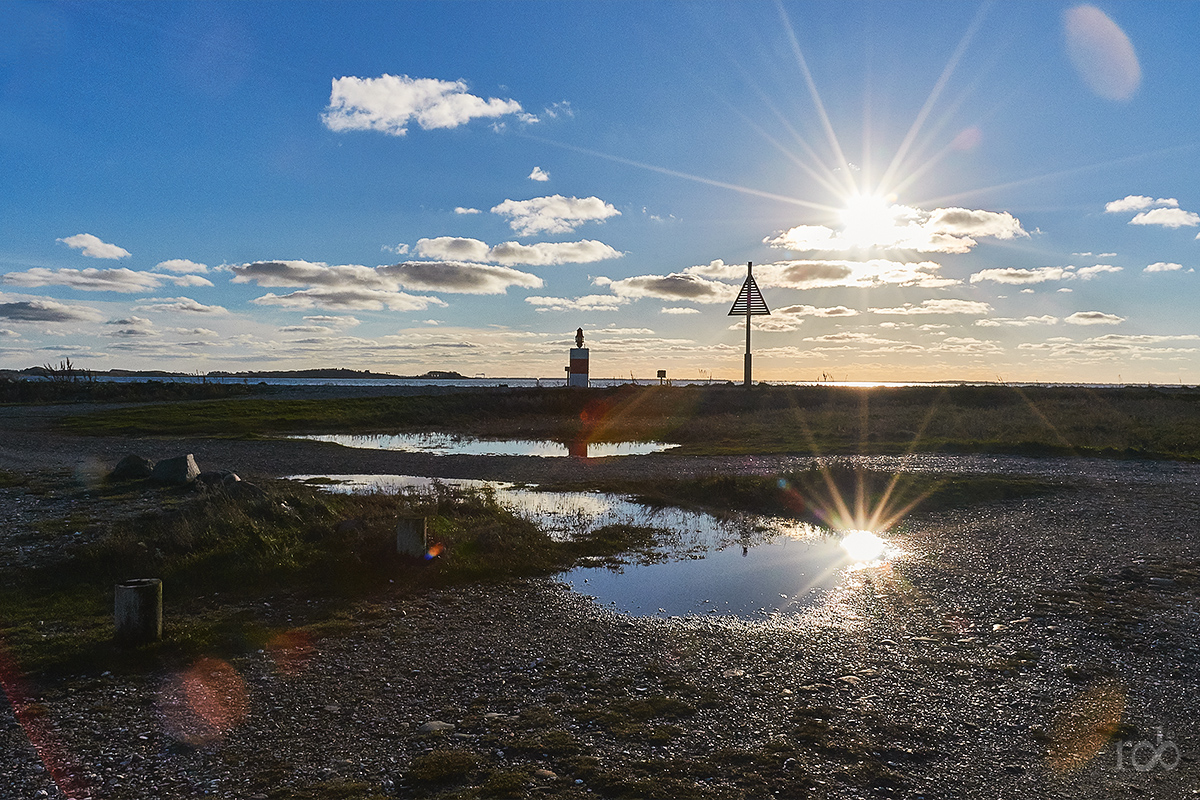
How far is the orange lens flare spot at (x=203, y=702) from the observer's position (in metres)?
6.20

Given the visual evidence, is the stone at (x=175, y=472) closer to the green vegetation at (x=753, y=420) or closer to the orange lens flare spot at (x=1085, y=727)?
the orange lens flare spot at (x=1085, y=727)

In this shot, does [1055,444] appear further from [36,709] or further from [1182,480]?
[36,709]

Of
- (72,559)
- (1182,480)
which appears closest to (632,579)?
(72,559)

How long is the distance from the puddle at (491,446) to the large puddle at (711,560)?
11.9m

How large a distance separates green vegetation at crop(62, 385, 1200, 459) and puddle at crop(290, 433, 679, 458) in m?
2.20

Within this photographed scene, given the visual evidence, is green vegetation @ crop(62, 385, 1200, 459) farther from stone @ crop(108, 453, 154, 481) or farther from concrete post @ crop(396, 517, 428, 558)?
concrete post @ crop(396, 517, 428, 558)

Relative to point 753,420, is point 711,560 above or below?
below

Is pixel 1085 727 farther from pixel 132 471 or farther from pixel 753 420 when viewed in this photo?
pixel 753 420

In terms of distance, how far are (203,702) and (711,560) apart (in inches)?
323

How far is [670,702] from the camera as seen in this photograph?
6824 mm

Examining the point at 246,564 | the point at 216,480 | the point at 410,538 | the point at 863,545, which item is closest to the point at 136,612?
the point at 246,564

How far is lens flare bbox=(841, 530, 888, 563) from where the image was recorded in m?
12.9

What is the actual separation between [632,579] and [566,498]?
25.9 ft

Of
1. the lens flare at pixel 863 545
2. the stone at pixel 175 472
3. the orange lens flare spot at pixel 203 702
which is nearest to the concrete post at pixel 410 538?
the orange lens flare spot at pixel 203 702
